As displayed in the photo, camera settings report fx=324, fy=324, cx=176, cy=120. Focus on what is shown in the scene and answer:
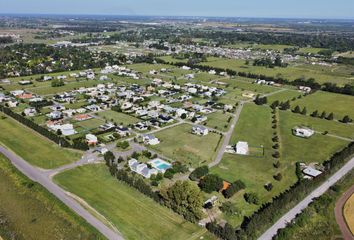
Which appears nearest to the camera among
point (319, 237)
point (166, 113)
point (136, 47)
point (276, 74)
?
point (319, 237)

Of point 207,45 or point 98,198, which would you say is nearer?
point 98,198

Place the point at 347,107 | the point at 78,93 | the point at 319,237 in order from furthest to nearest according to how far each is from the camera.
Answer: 1. the point at 78,93
2. the point at 347,107
3. the point at 319,237

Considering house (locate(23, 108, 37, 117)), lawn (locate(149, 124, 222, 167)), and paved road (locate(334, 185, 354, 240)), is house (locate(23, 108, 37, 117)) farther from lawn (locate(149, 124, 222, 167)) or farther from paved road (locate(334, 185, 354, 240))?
paved road (locate(334, 185, 354, 240))

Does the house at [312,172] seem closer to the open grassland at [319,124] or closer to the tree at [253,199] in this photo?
the tree at [253,199]

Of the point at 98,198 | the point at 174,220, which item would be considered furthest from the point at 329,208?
the point at 98,198

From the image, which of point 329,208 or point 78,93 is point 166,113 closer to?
point 78,93

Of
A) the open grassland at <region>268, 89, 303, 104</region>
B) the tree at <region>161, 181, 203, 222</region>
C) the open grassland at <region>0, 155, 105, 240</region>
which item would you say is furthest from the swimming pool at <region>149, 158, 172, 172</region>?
the open grassland at <region>268, 89, 303, 104</region>
